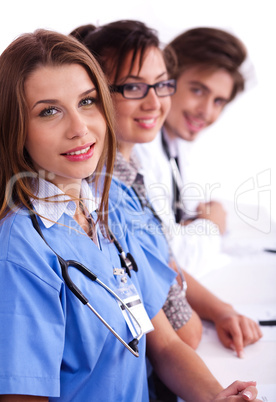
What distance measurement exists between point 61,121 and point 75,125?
0.10 feet

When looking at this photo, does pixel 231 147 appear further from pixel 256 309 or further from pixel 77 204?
pixel 77 204

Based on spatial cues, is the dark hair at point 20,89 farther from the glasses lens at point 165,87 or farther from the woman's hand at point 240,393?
the woman's hand at point 240,393

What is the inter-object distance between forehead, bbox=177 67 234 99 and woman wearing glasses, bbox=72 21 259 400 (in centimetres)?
61

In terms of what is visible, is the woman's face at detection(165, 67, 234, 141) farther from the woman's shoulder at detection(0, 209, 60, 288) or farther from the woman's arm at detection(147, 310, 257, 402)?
the woman's shoulder at detection(0, 209, 60, 288)

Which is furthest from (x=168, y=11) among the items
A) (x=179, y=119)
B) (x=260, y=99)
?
(x=260, y=99)

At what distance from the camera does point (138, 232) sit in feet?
4.00

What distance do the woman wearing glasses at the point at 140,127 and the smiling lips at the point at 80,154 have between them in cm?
28

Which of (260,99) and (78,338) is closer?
(78,338)

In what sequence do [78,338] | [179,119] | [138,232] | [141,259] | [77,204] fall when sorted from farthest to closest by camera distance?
[179,119] < [138,232] < [141,259] < [77,204] < [78,338]

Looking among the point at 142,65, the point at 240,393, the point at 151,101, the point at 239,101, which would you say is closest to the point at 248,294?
the point at 240,393

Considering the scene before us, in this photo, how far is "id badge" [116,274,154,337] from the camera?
3.00 ft

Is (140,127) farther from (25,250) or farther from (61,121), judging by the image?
(25,250)

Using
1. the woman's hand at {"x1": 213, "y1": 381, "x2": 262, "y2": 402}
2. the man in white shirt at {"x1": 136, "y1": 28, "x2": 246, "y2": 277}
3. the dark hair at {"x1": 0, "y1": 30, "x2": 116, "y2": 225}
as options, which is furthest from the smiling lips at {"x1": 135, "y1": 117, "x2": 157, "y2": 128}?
the woman's hand at {"x1": 213, "y1": 381, "x2": 262, "y2": 402}

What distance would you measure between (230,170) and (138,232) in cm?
141
